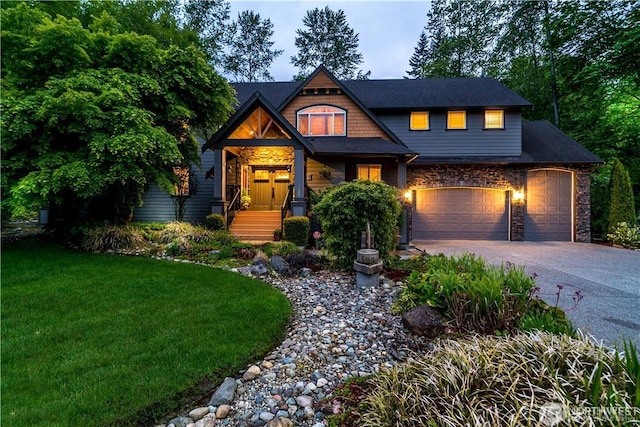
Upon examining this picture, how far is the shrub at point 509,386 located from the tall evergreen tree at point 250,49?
24.8 metres

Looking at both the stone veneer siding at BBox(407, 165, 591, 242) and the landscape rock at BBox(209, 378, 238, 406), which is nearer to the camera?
the landscape rock at BBox(209, 378, 238, 406)

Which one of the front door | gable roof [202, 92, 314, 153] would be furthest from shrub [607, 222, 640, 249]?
the front door

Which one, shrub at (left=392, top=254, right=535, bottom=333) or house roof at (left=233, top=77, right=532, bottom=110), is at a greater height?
house roof at (left=233, top=77, right=532, bottom=110)

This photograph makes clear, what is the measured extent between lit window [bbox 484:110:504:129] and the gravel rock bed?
436 inches

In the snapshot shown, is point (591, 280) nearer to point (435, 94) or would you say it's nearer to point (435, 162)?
point (435, 162)

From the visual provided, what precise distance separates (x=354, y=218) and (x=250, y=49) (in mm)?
22541

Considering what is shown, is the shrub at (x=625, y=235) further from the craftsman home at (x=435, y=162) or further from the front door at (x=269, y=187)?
the front door at (x=269, y=187)

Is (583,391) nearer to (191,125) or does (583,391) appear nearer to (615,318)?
(615,318)

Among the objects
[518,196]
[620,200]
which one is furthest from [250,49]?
[620,200]

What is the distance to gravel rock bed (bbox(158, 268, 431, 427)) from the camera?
82.4 inches

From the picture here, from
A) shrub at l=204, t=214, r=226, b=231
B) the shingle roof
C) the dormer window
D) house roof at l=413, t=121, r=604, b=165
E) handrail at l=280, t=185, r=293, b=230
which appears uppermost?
the shingle roof

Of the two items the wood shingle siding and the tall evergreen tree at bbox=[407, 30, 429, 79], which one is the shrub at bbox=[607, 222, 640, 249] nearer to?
the wood shingle siding

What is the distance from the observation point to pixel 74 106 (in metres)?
5.95

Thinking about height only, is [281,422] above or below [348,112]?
below
